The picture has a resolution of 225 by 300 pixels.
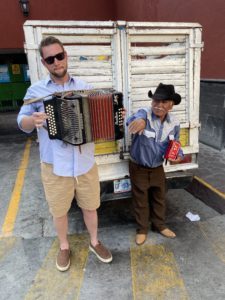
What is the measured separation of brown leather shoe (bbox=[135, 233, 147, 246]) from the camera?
3.29m

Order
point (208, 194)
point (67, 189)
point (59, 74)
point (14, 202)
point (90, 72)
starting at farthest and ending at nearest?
point (14, 202) < point (208, 194) < point (90, 72) < point (67, 189) < point (59, 74)

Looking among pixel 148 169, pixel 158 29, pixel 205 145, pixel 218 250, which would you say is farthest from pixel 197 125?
pixel 205 145

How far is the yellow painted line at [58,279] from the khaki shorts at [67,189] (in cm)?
59

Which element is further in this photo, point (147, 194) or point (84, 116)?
point (147, 194)

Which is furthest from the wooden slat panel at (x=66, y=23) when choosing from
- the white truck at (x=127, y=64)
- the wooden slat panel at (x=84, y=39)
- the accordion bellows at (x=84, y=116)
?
the accordion bellows at (x=84, y=116)

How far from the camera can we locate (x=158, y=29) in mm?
3135

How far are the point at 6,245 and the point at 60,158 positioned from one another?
1530 millimetres

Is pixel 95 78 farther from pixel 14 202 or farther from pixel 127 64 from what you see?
pixel 14 202

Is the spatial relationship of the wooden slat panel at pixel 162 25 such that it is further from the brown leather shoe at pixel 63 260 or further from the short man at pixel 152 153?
the brown leather shoe at pixel 63 260

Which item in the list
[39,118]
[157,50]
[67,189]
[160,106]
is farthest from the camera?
[157,50]

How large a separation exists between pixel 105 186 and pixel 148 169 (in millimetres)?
552

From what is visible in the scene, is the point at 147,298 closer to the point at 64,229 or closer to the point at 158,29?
the point at 64,229

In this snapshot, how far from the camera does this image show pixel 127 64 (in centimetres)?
311

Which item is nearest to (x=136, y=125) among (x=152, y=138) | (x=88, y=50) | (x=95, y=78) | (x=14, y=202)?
(x=152, y=138)
